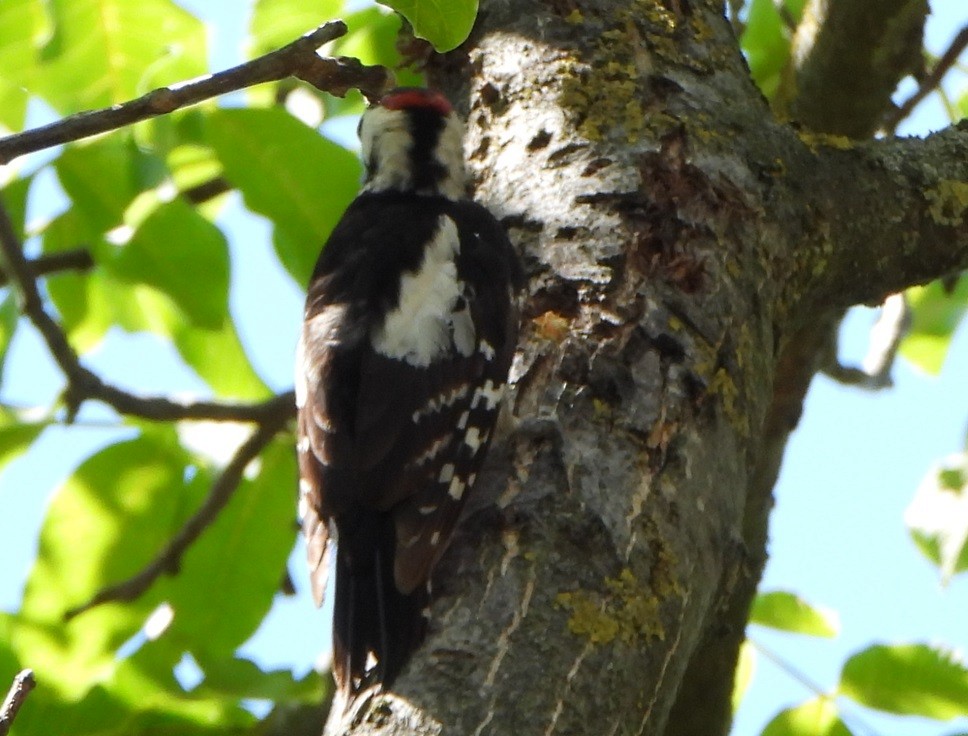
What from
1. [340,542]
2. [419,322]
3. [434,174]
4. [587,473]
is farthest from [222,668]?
[434,174]

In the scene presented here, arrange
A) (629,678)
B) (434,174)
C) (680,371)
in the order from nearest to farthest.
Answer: (629,678) < (680,371) < (434,174)

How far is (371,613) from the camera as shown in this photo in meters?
1.73

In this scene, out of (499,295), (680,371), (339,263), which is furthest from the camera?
(339,263)

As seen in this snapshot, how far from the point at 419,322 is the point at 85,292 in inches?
36.2

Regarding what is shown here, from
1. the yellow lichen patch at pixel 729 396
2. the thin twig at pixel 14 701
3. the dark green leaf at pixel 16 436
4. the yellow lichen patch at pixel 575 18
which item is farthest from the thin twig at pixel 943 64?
the thin twig at pixel 14 701

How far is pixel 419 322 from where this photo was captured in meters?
2.13

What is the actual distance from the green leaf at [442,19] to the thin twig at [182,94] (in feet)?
0.48

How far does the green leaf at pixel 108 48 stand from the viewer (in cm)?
191

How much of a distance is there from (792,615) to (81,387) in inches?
54.9

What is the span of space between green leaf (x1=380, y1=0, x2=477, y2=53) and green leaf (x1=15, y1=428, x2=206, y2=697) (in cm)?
123

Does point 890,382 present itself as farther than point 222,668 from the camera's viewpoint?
Yes

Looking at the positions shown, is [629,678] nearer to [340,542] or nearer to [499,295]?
[340,542]

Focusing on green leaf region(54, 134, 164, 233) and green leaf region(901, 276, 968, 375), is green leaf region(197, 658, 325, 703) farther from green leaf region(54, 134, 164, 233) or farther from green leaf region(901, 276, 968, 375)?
green leaf region(901, 276, 968, 375)

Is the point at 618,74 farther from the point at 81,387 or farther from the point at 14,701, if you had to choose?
the point at 14,701
